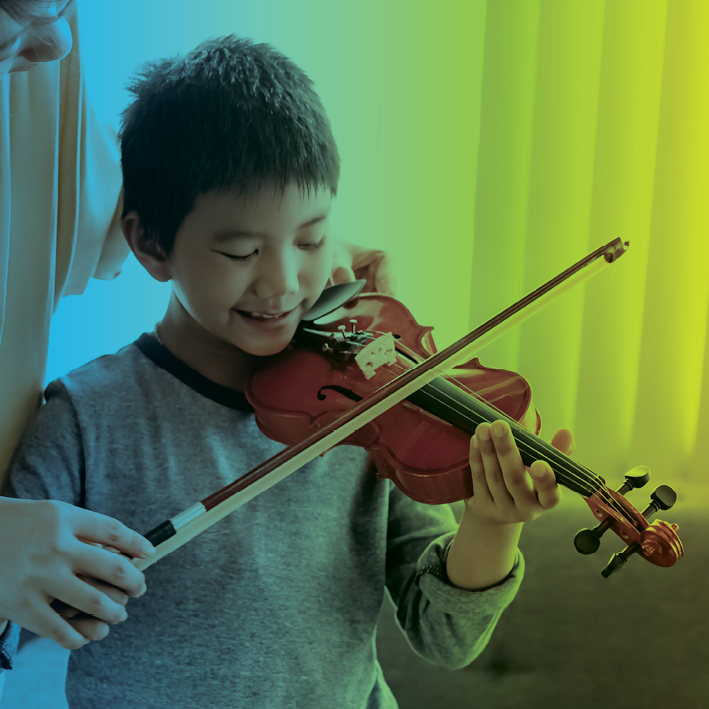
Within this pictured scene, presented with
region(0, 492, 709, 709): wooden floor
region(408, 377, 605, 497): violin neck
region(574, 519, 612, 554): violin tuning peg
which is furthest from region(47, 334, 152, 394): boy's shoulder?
region(0, 492, 709, 709): wooden floor

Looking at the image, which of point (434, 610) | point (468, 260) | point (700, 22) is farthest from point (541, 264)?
point (434, 610)

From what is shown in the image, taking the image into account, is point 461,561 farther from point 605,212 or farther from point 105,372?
point 605,212

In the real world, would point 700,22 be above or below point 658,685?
above

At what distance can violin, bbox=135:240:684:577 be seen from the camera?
40cm

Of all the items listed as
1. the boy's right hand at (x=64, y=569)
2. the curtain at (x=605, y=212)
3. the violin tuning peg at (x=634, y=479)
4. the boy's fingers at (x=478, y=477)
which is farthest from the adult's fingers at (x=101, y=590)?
the curtain at (x=605, y=212)

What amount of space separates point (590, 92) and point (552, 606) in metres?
Answer: 0.68

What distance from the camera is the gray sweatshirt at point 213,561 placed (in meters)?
0.50

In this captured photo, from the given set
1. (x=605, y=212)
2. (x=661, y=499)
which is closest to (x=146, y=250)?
(x=661, y=499)

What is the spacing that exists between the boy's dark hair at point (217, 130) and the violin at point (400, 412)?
4.9 inches

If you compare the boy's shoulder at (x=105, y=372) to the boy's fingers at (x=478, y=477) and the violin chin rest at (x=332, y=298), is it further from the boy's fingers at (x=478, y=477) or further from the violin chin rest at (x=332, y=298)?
the boy's fingers at (x=478, y=477)

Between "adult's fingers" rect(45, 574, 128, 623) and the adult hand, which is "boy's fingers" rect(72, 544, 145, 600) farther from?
the adult hand

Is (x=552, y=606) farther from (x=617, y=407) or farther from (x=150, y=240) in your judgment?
(x=150, y=240)

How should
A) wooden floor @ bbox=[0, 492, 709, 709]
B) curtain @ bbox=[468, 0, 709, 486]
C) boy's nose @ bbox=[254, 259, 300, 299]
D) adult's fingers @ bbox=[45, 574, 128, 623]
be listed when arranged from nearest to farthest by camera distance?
adult's fingers @ bbox=[45, 574, 128, 623]
boy's nose @ bbox=[254, 259, 300, 299]
curtain @ bbox=[468, 0, 709, 486]
wooden floor @ bbox=[0, 492, 709, 709]

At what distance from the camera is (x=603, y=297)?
83 centimetres
